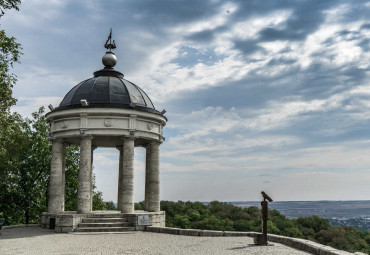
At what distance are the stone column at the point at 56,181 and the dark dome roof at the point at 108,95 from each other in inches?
121

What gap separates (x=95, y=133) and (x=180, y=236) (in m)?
9.38

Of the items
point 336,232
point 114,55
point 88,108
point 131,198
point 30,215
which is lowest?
point 336,232

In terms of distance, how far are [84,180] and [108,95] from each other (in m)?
6.05

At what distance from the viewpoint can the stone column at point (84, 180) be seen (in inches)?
938

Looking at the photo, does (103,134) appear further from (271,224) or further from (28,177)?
(271,224)

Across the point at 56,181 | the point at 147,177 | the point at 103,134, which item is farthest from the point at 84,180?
the point at 147,177

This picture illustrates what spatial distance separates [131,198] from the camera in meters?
24.5

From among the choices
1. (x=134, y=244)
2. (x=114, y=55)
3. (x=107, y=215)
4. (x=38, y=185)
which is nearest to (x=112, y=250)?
(x=134, y=244)

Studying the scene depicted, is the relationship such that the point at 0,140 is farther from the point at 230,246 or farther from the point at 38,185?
the point at 230,246

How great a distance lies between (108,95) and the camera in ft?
83.6

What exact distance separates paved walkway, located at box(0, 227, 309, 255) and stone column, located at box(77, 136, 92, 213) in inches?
143

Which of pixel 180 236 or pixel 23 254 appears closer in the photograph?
pixel 23 254

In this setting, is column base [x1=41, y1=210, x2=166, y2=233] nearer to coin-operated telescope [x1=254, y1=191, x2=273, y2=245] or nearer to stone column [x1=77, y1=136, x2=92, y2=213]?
stone column [x1=77, y1=136, x2=92, y2=213]

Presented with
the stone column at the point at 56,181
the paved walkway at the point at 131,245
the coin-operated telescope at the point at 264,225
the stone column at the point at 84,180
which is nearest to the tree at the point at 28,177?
the stone column at the point at 56,181
